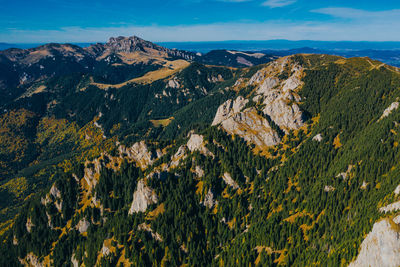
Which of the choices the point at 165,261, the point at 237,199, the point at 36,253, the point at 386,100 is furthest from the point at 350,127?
the point at 36,253

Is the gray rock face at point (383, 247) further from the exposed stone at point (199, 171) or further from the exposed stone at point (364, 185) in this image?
the exposed stone at point (199, 171)

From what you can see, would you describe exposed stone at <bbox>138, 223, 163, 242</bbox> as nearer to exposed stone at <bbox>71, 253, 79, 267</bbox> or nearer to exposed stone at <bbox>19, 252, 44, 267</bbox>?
exposed stone at <bbox>71, 253, 79, 267</bbox>

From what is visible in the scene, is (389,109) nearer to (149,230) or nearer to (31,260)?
(149,230)

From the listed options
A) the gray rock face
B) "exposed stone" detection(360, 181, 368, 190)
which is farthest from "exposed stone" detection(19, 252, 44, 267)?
"exposed stone" detection(360, 181, 368, 190)

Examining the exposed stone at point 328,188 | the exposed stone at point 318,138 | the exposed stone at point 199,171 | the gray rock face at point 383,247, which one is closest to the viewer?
the gray rock face at point 383,247

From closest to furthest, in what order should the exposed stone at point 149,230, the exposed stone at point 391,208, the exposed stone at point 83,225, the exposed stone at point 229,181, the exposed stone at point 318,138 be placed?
the exposed stone at point 391,208, the exposed stone at point 149,230, the exposed stone at point 83,225, the exposed stone at point 229,181, the exposed stone at point 318,138

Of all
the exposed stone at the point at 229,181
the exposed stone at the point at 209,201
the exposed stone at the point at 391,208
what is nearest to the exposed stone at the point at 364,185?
the exposed stone at the point at 391,208

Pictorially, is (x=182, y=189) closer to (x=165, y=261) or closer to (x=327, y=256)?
(x=165, y=261)
